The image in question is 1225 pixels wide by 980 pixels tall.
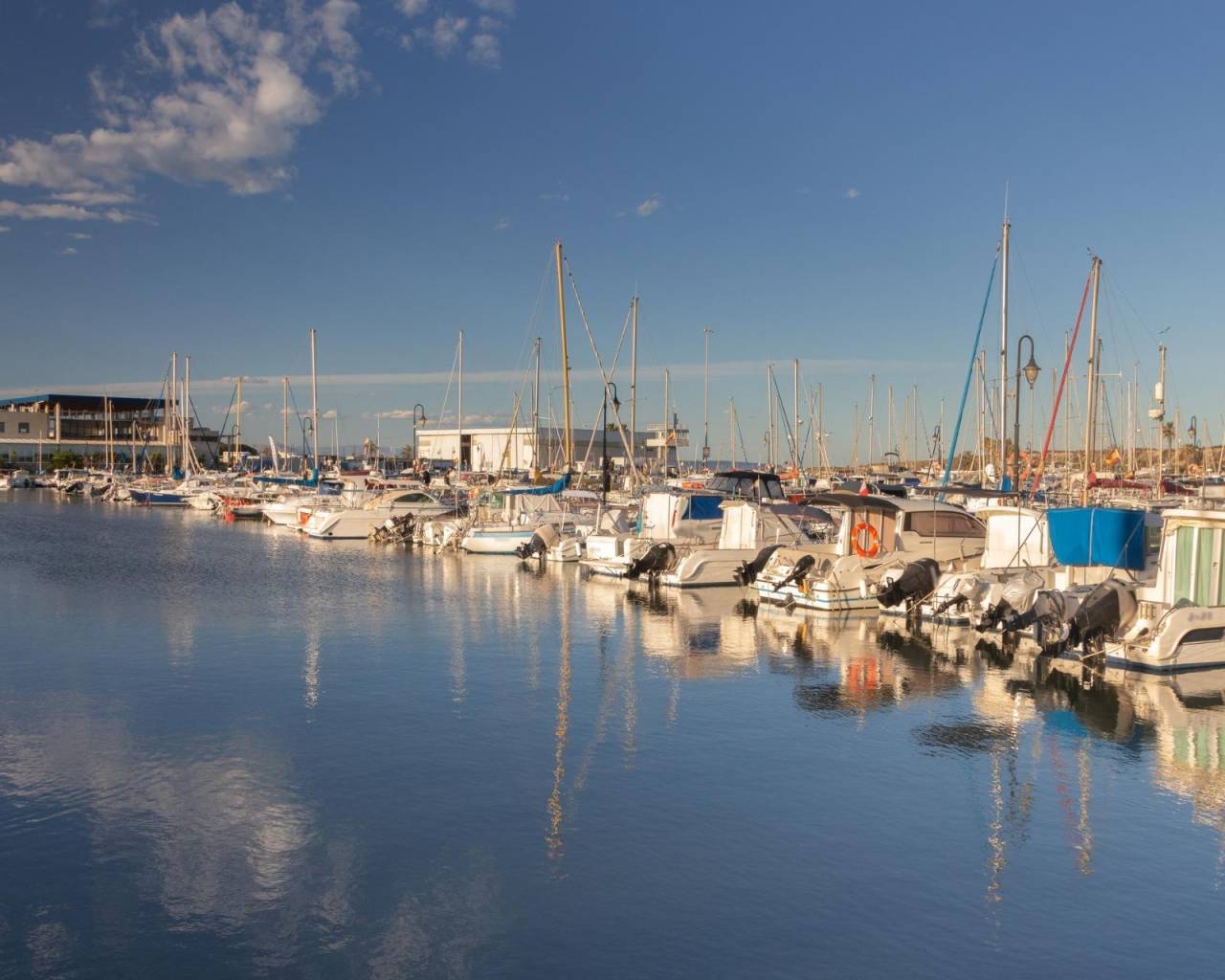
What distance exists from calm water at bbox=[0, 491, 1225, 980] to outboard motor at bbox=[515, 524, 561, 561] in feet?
67.4

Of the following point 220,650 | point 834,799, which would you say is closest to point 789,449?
point 220,650

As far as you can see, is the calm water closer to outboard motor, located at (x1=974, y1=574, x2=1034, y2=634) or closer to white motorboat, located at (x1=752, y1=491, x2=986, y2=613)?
outboard motor, located at (x1=974, y1=574, x2=1034, y2=634)

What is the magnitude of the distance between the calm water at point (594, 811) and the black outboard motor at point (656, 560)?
40.4 feet

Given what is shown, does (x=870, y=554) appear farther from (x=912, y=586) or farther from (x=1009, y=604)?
(x=1009, y=604)

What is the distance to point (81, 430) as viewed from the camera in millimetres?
175250

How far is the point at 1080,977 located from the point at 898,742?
8.14 metres

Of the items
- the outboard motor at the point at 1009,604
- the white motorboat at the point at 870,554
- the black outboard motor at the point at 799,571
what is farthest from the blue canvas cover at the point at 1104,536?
the black outboard motor at the point at 799,571

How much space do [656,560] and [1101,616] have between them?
19.0 metres

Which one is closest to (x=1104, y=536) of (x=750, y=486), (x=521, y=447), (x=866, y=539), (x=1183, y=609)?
(x=1183, y=609)

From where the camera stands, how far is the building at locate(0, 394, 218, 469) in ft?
540

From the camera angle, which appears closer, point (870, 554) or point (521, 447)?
point (870, 554)

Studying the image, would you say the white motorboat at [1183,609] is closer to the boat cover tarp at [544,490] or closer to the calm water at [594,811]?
the calm water at [594,811]

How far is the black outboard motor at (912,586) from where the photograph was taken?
30.7m

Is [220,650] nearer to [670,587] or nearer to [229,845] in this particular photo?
[229,845]
